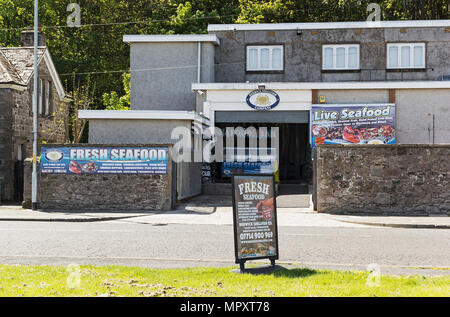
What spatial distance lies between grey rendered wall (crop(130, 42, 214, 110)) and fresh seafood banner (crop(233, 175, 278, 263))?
21.2m

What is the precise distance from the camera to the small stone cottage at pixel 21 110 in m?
29.7

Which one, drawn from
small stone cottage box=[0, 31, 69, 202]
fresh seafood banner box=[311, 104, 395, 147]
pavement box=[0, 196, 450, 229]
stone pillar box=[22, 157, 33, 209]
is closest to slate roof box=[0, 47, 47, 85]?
small stone cottage box=[0, 31, 69, 202]

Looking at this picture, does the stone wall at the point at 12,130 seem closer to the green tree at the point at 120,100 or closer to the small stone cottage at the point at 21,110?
the small stone cottage at the point at 21,110

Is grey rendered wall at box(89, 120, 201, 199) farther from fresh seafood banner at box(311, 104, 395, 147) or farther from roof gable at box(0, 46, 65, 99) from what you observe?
Answer: fresh seafood banner at box(311, 104, 395, 147)

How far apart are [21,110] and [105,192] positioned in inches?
425

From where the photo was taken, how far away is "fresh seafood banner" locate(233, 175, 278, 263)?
10.1 meters

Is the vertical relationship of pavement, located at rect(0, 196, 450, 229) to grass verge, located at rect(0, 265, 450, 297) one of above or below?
below

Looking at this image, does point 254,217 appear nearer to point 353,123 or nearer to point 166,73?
point 353,123

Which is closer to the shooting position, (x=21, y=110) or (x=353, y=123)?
(x=353, y=123)

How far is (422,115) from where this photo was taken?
28922 mm

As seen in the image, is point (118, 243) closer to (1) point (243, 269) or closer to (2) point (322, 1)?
(1) point (243, 269)

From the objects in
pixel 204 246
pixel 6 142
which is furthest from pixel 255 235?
pixel 6 142

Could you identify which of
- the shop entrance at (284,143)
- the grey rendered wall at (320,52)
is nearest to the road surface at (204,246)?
the shop entrance at (284,143)

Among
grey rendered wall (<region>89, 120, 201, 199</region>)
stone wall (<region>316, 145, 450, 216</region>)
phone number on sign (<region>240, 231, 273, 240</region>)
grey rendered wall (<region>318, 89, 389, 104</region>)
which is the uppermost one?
grey rendered wall (<region>318, 89, 389, 104</region>)
